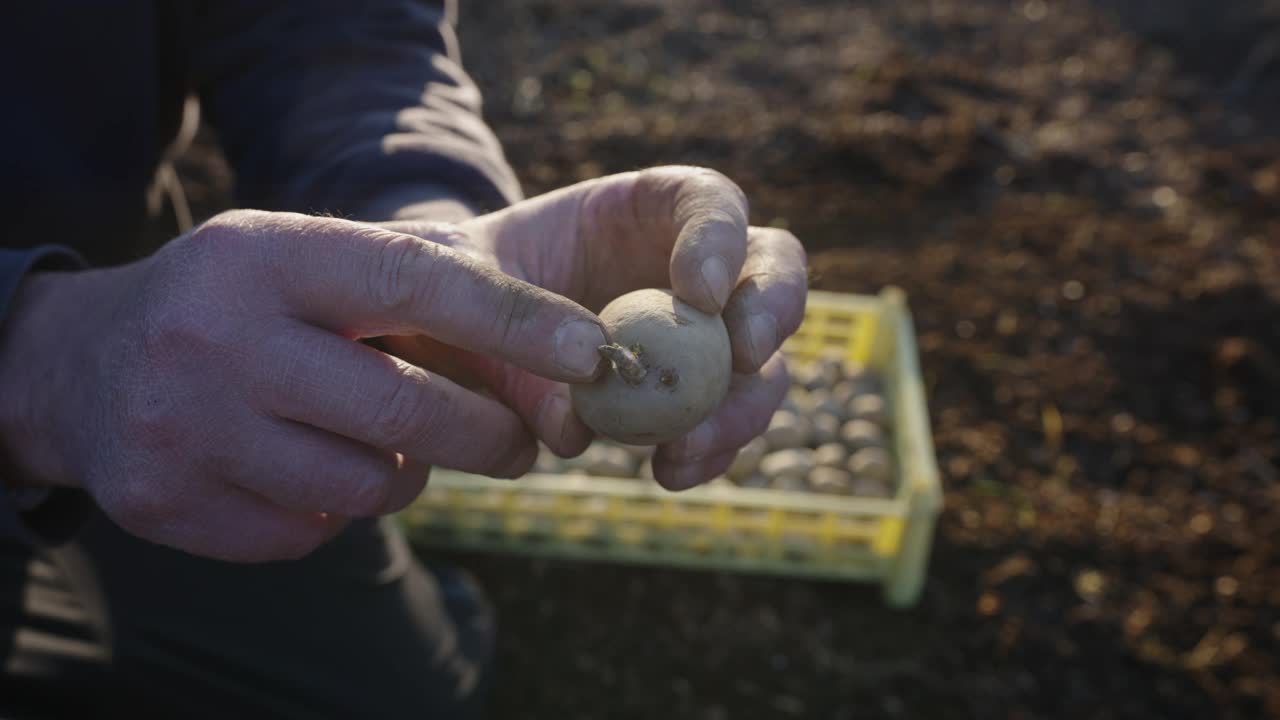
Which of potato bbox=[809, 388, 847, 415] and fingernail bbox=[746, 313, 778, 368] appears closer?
fingernail bbox=[746, 313, 778, 368]

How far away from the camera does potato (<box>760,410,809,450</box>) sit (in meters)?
3.03

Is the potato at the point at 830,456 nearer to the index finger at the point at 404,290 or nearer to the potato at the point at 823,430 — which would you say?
the potato at the point at 823,430

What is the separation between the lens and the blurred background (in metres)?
2.63

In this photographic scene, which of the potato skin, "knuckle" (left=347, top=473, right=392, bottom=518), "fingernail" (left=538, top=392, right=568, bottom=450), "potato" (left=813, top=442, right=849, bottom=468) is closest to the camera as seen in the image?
"knuckle" (left=347, top=473, right=392, bottom=518)

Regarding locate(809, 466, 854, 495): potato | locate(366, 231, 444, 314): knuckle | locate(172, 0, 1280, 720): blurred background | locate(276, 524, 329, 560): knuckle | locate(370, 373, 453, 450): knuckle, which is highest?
locate(366, 231, 444, 314): knuckle

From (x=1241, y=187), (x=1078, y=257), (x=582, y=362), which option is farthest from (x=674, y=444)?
(x=1241, y=187)

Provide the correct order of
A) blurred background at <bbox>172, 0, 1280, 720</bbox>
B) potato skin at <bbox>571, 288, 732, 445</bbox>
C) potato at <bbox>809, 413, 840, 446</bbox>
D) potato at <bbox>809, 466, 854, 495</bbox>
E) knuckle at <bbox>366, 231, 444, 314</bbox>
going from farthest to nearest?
potato at <bbox>809, 413, 840, 446</bbox>
potato at <bbox>809, 466, 854, 495</bbox>
blurred background at <bbox>172, 0, 1280, 720</bbox>
potato skin at <bbox>571, 288, 732, 445</bbox>
knuckle at <bbox>366, 231, 444, 314</bbox>

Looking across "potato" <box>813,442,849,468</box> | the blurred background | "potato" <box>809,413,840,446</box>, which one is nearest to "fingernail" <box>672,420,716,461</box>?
the blurred background

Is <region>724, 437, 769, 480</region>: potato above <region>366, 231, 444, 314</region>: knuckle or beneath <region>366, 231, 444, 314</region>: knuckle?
beneath

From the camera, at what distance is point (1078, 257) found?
397 centimetres

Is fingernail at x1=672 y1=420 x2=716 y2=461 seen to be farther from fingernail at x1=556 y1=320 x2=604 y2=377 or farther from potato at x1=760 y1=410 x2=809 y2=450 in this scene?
potato at x1=760 y1=410 x2=809 y2=450

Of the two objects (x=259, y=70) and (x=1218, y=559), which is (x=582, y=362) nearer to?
(x=259, y=70)

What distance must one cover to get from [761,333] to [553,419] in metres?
0.39

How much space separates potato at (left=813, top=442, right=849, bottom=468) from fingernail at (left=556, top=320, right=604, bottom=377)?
186 centimetres
